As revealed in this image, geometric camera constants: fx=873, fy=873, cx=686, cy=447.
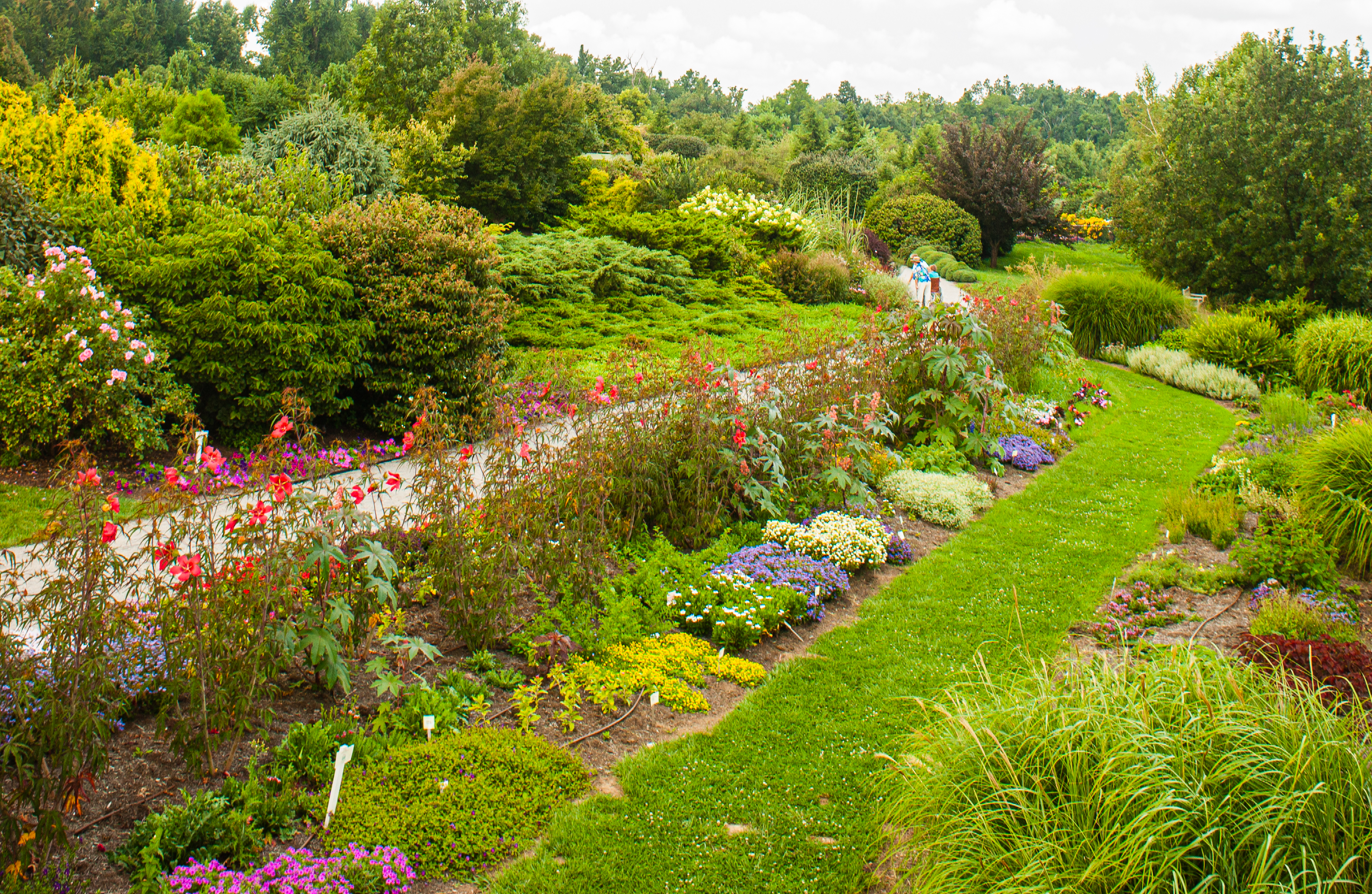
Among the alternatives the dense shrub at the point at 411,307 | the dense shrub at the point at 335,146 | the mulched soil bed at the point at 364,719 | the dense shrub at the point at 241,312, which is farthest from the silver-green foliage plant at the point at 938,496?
the dense shrub at the point at 335,146

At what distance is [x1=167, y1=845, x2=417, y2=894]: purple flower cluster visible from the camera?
246 centimetres

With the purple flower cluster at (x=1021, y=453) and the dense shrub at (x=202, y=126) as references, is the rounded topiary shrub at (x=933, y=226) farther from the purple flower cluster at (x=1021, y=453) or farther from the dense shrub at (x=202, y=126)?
the dense shrub at (x=202, y=126)

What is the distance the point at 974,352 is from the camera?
792cm

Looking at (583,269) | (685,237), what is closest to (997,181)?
(685,237)

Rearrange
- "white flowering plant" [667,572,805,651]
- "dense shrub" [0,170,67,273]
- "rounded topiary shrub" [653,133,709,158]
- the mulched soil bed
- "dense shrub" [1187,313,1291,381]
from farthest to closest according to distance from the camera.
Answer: "rounded topiary shrub" [653,133,709,158], "dense shrub" [1187,313,1291,381], "dense shrub" [0,170,67,273], "white flowering plant" [667,572,805,651], the mulched soil bed

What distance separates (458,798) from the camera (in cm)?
304

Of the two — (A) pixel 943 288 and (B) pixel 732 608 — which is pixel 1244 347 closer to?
(A) pixel 943 288

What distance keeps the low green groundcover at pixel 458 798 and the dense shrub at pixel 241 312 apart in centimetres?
428

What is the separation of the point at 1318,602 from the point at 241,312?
7.40 meters

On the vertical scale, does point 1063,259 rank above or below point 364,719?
above

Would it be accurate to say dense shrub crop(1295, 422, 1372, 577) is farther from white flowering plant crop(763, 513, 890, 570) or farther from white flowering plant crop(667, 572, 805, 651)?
white flowering plant crop(667, 572, 805, 651)

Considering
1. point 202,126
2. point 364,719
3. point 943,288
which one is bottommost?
point 364,719

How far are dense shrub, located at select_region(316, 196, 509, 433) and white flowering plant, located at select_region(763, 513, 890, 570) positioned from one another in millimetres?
3037

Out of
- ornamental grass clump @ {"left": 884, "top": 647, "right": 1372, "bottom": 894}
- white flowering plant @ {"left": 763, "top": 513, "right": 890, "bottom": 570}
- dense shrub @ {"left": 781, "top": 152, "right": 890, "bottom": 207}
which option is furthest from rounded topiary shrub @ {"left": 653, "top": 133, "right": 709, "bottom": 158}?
ornamental grass clump @ {"left": 884, "top": 647, "right": 1372, "bottom": 894}
